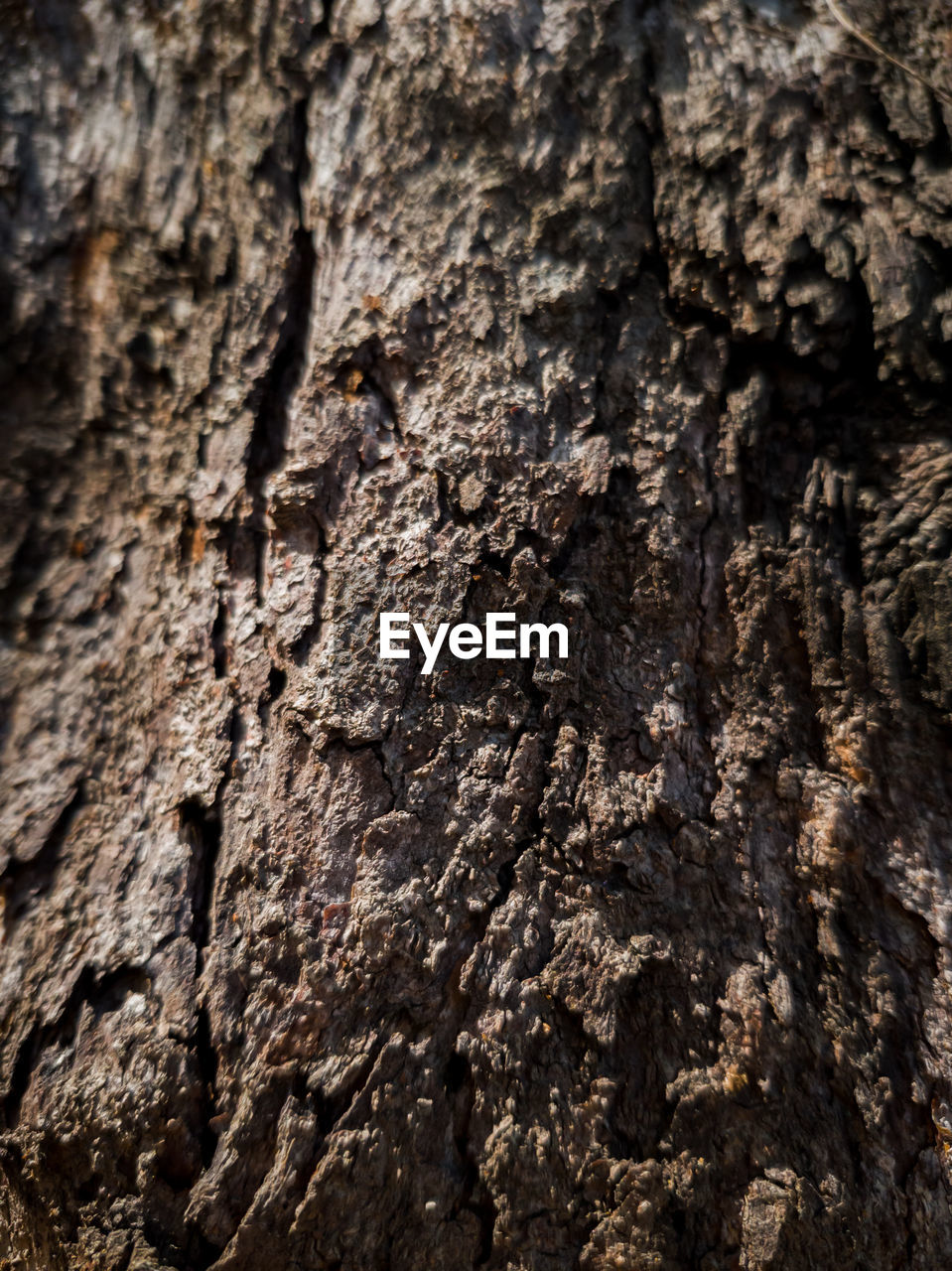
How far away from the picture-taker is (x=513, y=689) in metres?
1.42

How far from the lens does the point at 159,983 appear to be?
1.34m

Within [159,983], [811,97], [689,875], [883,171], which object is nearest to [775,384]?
[883,171]

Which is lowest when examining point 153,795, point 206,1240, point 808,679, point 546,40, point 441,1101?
point 206,1240

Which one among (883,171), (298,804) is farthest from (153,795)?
(883,171)

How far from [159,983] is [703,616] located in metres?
1.23

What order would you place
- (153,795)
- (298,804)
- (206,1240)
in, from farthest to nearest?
(153,795) → (298,804) → (206,1240)

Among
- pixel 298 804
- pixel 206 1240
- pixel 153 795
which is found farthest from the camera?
pixel 153 795

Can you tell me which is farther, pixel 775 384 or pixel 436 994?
pixel 775 384

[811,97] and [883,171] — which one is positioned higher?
[811,97]

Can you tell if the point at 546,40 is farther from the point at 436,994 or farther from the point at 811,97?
the point at 436,994

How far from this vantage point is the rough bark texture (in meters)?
1.27

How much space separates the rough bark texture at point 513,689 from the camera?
1.27m

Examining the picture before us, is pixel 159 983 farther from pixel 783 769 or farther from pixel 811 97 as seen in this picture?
pixel 811 97

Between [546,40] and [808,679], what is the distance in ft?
4.65
